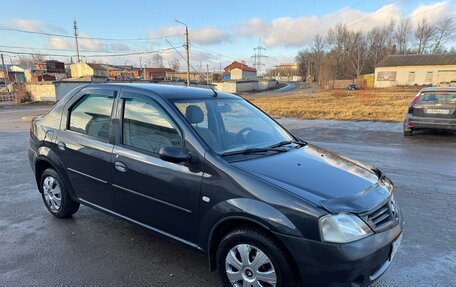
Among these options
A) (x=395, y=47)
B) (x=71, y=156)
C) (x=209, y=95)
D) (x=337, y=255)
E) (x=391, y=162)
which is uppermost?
(x=395, y=47)

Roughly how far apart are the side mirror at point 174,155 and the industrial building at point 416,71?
227 ft

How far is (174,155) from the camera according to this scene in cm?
273

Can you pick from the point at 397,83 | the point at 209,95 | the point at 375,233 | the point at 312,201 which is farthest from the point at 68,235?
the point at 397,83

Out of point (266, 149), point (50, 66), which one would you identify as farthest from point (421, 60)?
point (50, 66)

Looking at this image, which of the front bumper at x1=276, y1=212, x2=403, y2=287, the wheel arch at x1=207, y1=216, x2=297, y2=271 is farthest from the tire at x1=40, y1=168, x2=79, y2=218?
the front bumper at x1=276, y1=212, x2=403, y2=287

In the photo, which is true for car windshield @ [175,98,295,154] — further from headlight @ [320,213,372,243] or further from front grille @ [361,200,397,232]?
front grille @ [361,200,397,232]

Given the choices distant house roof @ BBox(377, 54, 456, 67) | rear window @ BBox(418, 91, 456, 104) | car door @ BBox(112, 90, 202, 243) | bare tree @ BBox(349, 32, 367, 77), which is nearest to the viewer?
car door @ BBox(112, 90, 202, 243)

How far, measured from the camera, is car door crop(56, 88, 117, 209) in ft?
11.7

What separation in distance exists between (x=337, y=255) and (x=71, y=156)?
3.16 metres

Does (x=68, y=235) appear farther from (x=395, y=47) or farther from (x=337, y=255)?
(x=395, y=47)

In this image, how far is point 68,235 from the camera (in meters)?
3.90

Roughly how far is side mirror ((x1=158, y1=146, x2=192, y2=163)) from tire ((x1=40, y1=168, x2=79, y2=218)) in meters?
2.12

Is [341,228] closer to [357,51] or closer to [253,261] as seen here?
[253,261]

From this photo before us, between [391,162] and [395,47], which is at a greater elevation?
[395,47]
